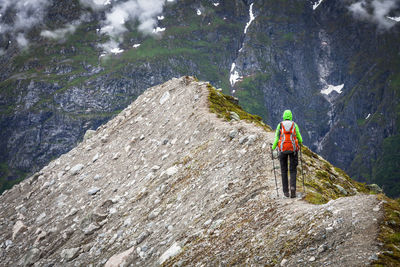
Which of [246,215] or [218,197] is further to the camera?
[218,197]

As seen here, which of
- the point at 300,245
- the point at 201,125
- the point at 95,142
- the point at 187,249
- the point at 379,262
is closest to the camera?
the point at 379,262

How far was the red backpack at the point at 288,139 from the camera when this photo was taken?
13.1 metres

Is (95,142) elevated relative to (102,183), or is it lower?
elevated

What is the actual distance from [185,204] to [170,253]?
336cm

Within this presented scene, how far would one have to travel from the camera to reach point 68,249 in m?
18.2

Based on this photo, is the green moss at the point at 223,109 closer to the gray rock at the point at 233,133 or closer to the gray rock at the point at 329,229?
the gray rock at the point at 233,133

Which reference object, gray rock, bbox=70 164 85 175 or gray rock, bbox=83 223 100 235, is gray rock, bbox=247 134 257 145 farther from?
gray rock, bbox=70 164 85 175

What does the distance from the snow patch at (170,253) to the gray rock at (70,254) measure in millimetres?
6979

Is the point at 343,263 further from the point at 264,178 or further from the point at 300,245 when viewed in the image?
the point at 264,178

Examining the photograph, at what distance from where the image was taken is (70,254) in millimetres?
17750

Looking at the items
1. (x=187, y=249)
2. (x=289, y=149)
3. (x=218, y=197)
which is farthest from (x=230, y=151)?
(x=187, y=249)

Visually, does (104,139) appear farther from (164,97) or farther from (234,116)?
(234,116)

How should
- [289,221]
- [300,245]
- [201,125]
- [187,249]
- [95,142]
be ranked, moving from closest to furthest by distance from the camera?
[300,245]
[289,221]
[187,249]
[201,125]
[95,142]

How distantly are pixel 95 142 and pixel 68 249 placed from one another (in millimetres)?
16209
